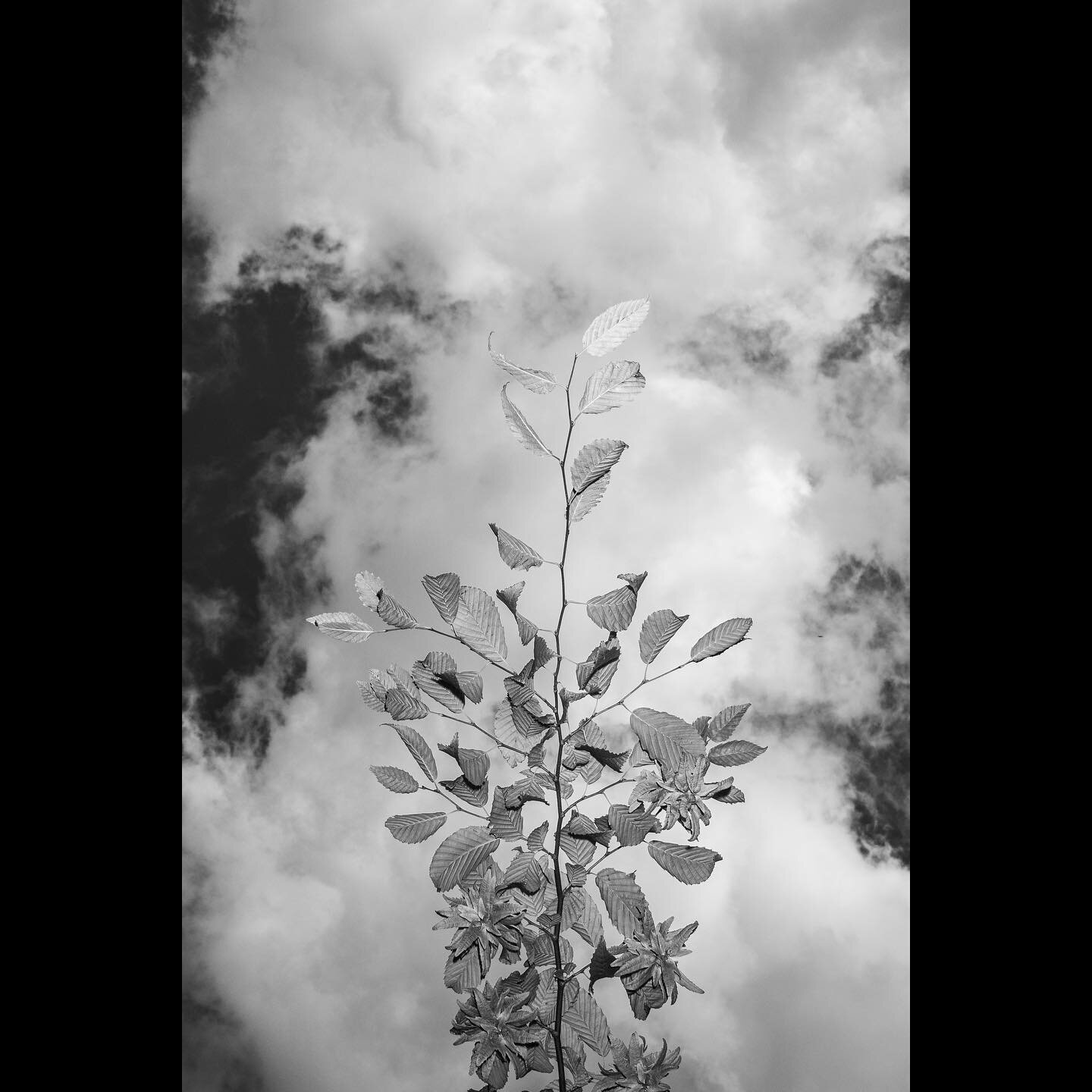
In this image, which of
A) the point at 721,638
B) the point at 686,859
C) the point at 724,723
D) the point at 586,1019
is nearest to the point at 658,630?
the point at 721,638

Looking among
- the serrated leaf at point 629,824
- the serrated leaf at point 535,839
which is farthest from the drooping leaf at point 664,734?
the serrated leaf at point 535,839

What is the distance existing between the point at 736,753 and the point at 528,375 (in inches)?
25.9

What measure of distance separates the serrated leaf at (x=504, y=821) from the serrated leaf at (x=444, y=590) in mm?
270

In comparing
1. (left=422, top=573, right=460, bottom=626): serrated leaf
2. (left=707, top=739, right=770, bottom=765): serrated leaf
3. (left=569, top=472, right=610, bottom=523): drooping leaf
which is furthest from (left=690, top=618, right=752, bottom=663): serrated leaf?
(left=422, top=573, right=460, bottom=626): serrated leaf

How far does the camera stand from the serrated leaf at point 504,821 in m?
1.12

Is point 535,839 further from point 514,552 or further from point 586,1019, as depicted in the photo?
point 514,552

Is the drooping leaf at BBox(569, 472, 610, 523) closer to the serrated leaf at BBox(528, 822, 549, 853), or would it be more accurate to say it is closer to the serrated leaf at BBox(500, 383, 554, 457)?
the serrated leaf at BBox(500, 383, 554, 457)

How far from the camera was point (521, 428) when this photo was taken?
1.23 metres

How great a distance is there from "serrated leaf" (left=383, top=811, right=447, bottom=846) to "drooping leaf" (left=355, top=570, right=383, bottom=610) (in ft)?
1.01

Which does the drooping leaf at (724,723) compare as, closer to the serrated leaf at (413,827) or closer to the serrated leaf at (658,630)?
the serrated leaf at (658,630)

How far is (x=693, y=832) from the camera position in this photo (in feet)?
3.94

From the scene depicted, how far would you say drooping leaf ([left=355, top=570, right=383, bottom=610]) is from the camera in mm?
1223
